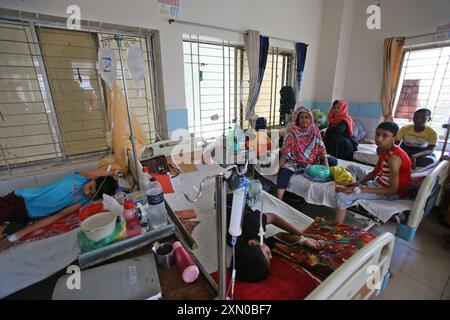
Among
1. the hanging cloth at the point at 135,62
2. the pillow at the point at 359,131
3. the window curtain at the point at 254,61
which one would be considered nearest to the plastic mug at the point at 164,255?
the hanging cloth at the point at 135,62

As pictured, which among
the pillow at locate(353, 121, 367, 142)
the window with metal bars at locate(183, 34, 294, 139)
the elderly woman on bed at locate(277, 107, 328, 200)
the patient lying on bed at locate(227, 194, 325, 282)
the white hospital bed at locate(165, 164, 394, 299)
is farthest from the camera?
the pillow at locate(353, 121, 367, 142)

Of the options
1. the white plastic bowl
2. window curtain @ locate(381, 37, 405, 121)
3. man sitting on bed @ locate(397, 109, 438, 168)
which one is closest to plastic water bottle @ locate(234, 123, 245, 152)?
the white plastic bowl

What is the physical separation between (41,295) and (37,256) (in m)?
0.23

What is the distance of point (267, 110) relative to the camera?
374cm

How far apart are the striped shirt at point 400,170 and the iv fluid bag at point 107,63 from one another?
207cm

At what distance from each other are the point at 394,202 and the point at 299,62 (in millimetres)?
2778

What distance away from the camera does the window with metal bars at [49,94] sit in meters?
1.82

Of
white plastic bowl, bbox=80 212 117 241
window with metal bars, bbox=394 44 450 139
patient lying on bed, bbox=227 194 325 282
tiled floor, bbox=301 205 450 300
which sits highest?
window with metal bars, bbox=394 44 450 139

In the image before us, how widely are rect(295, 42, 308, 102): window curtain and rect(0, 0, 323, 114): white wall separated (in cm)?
10

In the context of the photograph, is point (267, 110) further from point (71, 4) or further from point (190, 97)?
point (71, 4)

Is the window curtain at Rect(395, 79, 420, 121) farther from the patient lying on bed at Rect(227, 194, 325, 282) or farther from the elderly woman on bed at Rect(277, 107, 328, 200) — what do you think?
the patient lying on bed at Rect(227, 194, 325, 282)

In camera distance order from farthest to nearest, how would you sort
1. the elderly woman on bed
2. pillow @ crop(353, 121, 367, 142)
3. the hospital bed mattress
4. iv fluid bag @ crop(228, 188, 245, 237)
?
1. pillow @ crop(353, 121, 367, 142)
2. the elderly woman on bed
3. the hospital bed mattress
4. iv fluid bag @ crop(228, 188, 245, 237)

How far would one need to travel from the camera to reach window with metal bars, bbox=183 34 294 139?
8.88 feet

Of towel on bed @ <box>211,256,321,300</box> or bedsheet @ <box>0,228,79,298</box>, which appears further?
bedsheet @ <box>0,228,79,298</box>
